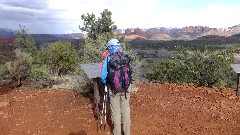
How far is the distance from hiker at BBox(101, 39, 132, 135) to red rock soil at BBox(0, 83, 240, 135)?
88 cm

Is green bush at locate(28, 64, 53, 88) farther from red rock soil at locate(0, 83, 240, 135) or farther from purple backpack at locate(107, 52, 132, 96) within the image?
purple backpack at locate(107, 52, 132, 96)

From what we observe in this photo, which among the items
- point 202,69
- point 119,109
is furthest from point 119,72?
point 202,69

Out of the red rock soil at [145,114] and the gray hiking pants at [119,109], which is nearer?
the gray hiking pants at [119,109]

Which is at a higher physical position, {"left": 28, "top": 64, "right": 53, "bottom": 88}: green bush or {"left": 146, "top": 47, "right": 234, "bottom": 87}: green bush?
{"left": 146, "top": 47, "right": 234, "bottom": 87}: green bush

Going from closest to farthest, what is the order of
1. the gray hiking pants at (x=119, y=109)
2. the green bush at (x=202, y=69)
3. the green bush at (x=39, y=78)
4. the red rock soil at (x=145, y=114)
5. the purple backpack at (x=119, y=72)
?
the purple backpack at (x=119, y=72)
the gray hiking pants at (x=119, y=109)
the red rock soil at (x=145, y=114)
the green bush at (x=202, y=69)
the green bush at (x=39, y=78)

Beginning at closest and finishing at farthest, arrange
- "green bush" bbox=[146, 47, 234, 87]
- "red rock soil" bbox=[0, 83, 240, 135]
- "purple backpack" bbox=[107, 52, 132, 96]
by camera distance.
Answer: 1. "purple backpack" bbox=[107, 52, 132, 96]
2. "red rock soil" bbox=[0, 83, 240, 135]
3. "green bush" bbox=[146, 47, 234, 87]

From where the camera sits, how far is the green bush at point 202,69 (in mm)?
13484

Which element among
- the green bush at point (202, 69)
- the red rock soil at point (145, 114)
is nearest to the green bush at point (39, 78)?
the green bush at point (202, 69)

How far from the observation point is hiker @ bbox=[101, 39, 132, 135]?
5090 millimetres

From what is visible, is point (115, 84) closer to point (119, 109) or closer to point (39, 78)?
point (119, 109)

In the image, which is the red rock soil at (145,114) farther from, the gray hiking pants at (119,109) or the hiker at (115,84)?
the hiker at (115,84)

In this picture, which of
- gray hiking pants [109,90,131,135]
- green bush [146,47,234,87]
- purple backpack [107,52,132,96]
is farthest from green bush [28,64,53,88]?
purple backpack [107,52,132,96]

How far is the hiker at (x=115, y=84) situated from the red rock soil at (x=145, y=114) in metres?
0.88

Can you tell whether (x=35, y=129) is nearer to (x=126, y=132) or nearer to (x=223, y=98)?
(x=126, y=132)
